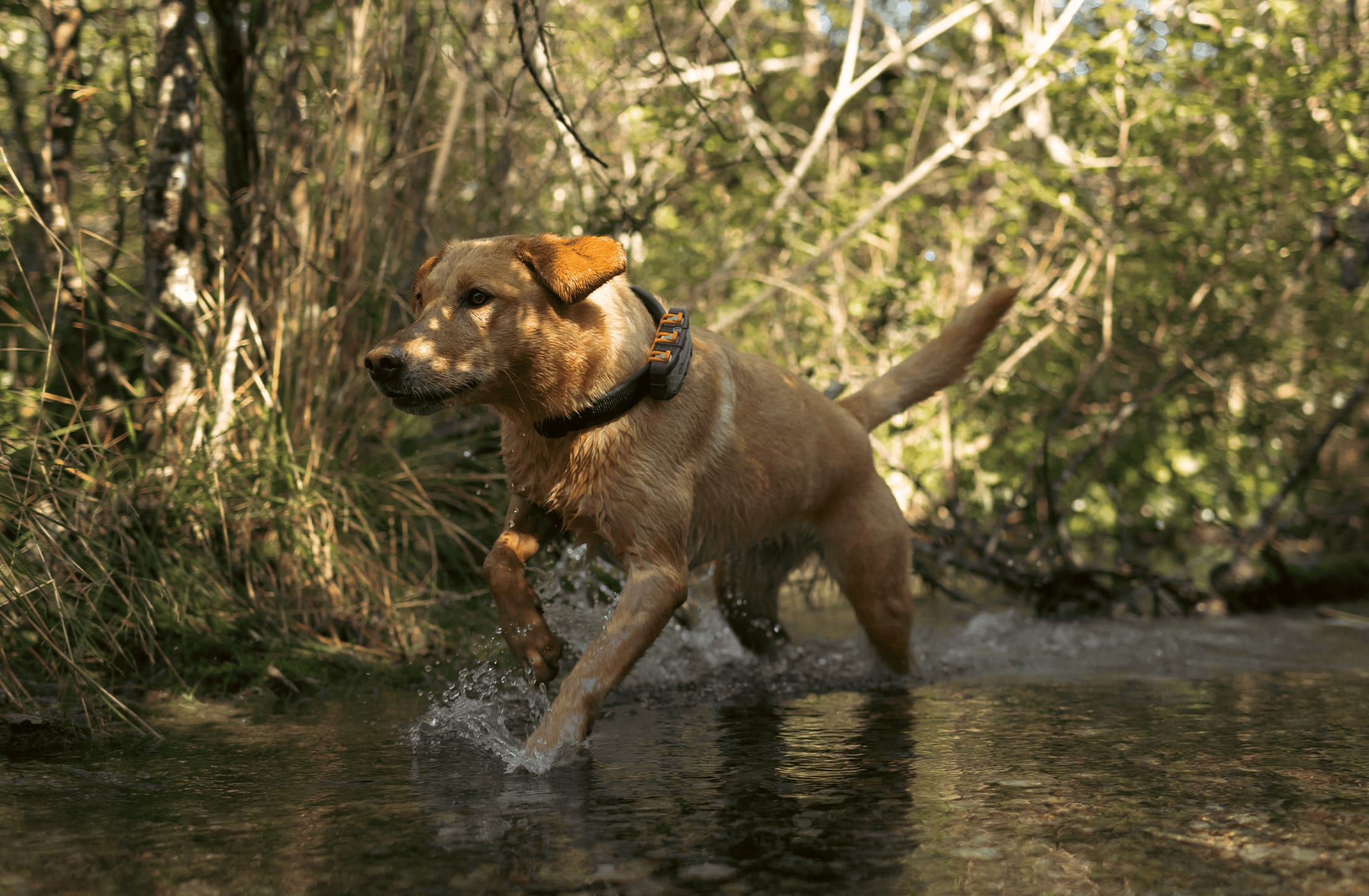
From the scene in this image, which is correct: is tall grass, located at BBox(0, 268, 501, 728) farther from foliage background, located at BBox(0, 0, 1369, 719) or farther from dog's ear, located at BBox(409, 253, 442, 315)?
dog's ear, located at BBox(409, 253, 442, 315)

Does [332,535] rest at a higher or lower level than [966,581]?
higher

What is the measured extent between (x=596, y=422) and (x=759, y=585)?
1.48m

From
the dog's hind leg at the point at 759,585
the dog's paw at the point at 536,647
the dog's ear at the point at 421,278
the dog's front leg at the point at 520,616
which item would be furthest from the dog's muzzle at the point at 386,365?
the dog's hind leg at the point at 759,585

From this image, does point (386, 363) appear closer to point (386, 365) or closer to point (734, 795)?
point (386, 365)

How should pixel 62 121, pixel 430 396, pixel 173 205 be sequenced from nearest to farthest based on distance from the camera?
1. pixel 430 396
2. pixel 173 205
3. pixel 62 121

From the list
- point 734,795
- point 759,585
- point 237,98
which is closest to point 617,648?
point 734,795

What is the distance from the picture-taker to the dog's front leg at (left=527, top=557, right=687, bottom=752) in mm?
2949

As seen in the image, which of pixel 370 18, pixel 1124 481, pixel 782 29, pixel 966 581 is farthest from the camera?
pixel 782 29

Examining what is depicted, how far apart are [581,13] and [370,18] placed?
269 centimetres

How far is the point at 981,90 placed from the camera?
1010cm

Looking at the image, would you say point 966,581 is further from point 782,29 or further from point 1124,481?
point 782,29

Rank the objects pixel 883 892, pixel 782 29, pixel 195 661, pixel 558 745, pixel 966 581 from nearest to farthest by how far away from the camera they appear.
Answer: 1. pixel 883 892
2. pixel 558 745
3. pixel 195 661
4. pixel 966 581
5. pixel 782 29

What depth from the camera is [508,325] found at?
322cm

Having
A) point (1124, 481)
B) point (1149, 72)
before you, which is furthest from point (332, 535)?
point (1124, 481)
